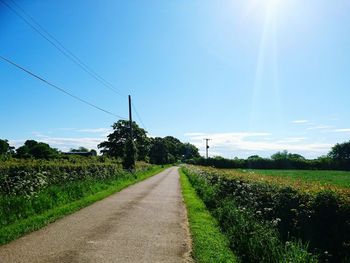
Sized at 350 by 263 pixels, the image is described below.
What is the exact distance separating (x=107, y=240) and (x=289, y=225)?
4.53 meters

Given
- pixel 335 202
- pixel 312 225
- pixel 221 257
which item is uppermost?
pixel 335 202

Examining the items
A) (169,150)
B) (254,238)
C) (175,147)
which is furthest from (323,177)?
(175,147)

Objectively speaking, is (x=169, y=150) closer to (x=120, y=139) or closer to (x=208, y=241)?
(x=120, y=139)

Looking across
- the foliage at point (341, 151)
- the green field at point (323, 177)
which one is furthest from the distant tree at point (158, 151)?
the green field at point (323, 177)

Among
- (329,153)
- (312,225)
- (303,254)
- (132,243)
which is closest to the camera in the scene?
(303,254)

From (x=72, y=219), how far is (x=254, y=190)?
6083 mm

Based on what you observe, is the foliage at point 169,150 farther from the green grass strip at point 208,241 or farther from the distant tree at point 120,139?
the green grass strip at point 208,241

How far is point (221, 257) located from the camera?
26.0ft

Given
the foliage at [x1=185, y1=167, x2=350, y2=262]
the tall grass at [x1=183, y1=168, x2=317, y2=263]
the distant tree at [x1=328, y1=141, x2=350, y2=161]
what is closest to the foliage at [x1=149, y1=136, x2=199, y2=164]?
the distant tree at [x1=328, y1=141, x2=350, y2=161]

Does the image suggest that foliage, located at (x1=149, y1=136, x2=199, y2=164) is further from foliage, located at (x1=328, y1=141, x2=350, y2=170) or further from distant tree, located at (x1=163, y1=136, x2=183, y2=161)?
foliage, located at (x1=328, y1=141, x2=350, y2=170)

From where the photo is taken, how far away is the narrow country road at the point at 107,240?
301 inches

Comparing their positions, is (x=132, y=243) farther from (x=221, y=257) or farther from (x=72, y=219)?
(x=72, y=219)

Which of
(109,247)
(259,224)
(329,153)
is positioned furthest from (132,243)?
(329,153)

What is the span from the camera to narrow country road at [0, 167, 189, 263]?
25.1 feet
